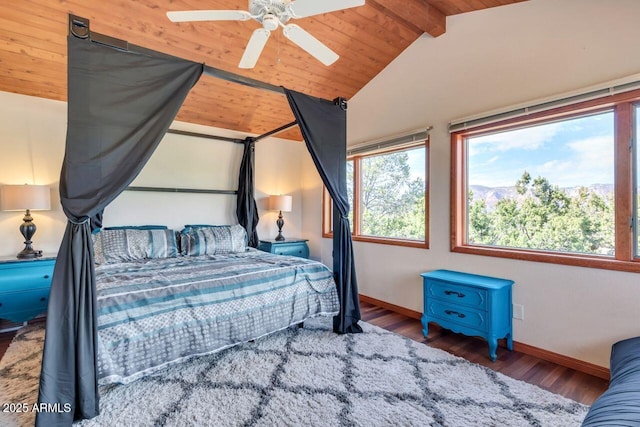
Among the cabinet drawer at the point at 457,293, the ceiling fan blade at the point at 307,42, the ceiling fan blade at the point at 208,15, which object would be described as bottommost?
the cabinet drawer at the point at 457,293

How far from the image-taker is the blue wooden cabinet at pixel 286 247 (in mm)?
4527

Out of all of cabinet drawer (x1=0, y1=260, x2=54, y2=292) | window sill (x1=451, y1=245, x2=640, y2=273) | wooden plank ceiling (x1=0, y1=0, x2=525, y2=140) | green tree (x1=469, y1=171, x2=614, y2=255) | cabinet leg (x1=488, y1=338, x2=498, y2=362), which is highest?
wooden plank ceiling (x1=0, y1=0, x2=525, y2=140)

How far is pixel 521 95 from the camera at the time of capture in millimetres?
2715

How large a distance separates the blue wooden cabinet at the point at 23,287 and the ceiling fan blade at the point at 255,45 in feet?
8.94

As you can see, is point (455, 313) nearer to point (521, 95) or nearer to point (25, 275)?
point (521, 95)

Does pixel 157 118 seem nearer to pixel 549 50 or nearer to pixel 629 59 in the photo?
pixel 549 50

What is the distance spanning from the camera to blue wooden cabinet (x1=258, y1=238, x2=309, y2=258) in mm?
4527

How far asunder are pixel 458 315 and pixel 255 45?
2696mm

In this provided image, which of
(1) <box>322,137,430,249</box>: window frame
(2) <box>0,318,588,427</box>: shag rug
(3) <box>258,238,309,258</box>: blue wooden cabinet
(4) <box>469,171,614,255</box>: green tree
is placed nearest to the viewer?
(2) <box>0,318,588,427</box>: shag rug

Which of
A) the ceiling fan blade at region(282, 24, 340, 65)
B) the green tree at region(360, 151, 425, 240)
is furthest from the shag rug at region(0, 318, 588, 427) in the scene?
the ceiling fan blade at region(282, 24, 340, 65)

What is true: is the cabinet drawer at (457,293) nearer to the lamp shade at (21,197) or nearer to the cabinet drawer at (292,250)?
the cabinet drawer at (292,250)

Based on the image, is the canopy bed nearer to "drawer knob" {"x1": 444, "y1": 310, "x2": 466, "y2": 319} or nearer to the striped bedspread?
the striped bedspread

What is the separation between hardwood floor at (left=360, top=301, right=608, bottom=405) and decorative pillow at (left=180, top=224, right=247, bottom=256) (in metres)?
1.79

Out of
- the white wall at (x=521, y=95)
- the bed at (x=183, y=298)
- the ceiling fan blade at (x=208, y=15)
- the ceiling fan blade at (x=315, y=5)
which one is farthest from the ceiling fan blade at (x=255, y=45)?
the white wall at (x=521, y=95)
